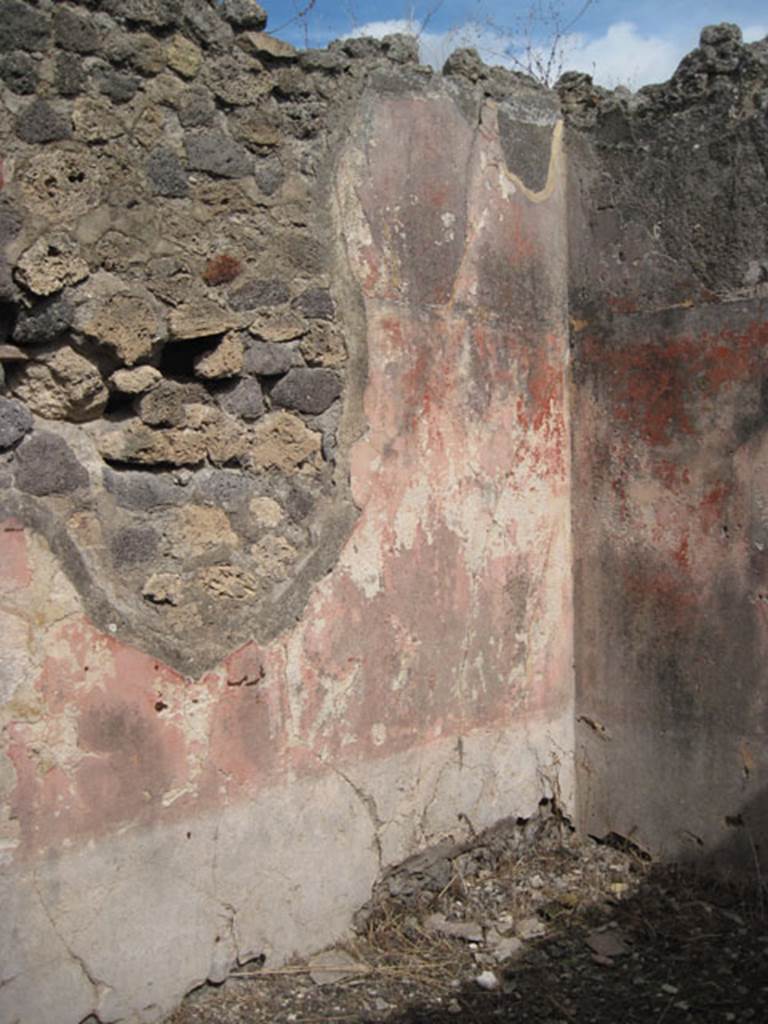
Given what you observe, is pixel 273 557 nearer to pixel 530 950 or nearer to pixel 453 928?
pixel 453 928

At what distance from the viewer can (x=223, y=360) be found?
259 centimetres

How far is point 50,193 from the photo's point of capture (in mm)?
2279

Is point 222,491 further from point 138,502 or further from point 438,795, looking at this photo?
point 438,795

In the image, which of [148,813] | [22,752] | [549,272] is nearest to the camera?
[22,752]

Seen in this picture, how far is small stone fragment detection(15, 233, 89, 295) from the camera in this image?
225cm

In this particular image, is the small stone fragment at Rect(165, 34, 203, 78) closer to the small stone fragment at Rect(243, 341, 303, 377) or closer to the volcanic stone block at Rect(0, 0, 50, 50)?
the volcanic stone block at Rect(0, 0, 50, 50)

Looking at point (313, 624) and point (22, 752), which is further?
point (313, 624)

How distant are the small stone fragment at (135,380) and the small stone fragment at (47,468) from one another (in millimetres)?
185

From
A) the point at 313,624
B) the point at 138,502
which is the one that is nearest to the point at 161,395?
the point at 138,502

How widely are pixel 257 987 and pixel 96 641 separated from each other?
990 mm

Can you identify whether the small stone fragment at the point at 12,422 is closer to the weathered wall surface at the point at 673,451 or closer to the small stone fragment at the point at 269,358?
the small stone fragment at the point at 269,358

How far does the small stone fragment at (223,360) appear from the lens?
2576 millimetres

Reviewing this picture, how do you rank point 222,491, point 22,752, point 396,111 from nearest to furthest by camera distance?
point 22,752, point 222,491, point 396,111

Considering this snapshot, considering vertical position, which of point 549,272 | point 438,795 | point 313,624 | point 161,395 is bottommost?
point 438,795
